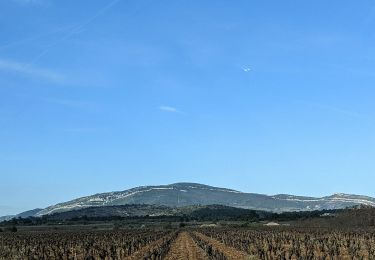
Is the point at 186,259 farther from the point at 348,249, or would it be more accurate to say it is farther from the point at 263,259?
the point at 348,249

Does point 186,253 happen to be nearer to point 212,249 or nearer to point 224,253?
point 212,249

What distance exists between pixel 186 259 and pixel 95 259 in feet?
25.8

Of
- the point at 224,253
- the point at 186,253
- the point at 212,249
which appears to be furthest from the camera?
the point at 212,249

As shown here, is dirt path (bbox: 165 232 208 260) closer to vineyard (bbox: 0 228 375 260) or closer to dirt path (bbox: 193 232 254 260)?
vineyard (bbox: 0 228 375 260)

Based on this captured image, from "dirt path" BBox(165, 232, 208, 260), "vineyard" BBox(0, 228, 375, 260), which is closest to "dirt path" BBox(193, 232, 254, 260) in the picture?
"vineyard" BBox(0, 228, 375, 260)

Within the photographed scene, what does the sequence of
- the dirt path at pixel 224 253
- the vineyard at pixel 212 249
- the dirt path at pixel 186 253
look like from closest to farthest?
the dirt path at pixel 224 253 → the dirt path at pixel 186 253 → the vineyard at pixel 212 249

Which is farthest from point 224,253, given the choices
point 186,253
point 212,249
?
point 186,253

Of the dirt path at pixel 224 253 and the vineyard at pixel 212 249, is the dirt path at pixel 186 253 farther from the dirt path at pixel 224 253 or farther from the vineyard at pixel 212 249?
the dirt path at pixel 224 253

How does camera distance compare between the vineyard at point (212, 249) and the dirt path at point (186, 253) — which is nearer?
the dirt path at point (186, 253)

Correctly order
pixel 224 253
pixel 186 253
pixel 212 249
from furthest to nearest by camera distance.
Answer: pixel 212 249, pixel 224 253, pixel 186 253

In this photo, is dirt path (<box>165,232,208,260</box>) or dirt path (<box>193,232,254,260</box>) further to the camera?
dirt path (<box>165,232,208,260</box>)

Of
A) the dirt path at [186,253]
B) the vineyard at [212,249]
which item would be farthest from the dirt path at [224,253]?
the dirt path at [186,253]

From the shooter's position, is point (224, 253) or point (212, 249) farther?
point (212, 249)

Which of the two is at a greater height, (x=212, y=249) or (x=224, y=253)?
(x=212, y=249)
